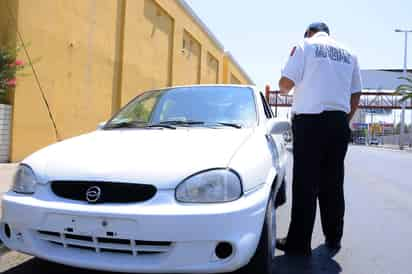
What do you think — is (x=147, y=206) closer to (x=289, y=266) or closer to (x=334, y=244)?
(x=289, y=266)

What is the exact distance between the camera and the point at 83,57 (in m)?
10.8

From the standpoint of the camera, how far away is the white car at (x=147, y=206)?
7.43 feet

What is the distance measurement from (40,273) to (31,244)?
57cm

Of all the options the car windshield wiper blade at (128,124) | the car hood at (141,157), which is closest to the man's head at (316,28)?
the car hood at (141,157)

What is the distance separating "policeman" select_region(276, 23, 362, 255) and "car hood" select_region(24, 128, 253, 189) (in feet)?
2.16

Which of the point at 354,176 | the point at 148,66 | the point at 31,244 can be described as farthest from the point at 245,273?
the point at 148,66

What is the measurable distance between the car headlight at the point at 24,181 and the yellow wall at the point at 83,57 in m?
2.79

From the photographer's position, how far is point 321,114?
347 cm

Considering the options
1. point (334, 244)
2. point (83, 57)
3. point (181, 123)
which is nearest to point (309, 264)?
point (334, 244)

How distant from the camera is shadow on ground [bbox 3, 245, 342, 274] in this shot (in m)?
2.98

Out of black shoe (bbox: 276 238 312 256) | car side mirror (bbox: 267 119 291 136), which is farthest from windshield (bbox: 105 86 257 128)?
black shoe (bbox: 276 238 312 256)

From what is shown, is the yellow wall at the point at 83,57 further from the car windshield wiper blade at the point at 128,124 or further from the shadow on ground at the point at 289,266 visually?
the shadow on ground at the point at 289,266

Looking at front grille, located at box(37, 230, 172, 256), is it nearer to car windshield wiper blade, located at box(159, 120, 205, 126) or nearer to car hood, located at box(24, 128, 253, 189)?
car hood, located at box(24, 128, 253, 189)

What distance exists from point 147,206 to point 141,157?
38cm
